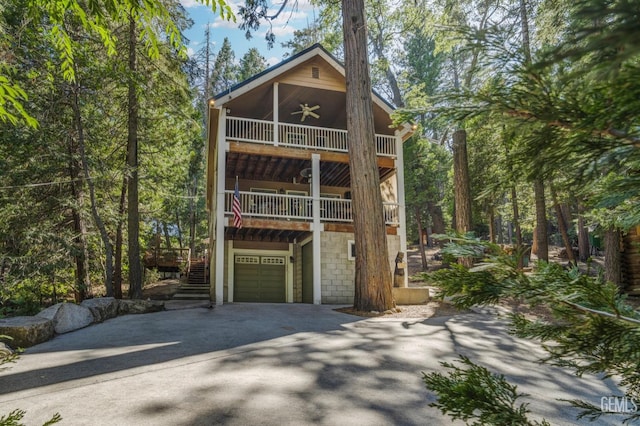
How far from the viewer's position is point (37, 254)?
1328cm

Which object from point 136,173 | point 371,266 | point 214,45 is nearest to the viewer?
point 371,266

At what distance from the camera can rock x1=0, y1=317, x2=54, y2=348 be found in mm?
6742

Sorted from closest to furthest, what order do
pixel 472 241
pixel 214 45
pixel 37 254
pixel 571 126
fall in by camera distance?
1. pixel 571 126
2. pixel 472 241
3. pixel 37 254
4. pixel 214 45

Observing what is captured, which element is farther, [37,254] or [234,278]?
[234,278]

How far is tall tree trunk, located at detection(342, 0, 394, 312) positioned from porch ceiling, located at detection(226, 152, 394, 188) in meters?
4.12

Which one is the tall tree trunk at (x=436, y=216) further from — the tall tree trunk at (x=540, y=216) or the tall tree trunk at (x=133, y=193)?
the tall tree trunk at (x=133, y=193)

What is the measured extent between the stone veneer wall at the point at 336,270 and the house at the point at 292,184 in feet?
0.12

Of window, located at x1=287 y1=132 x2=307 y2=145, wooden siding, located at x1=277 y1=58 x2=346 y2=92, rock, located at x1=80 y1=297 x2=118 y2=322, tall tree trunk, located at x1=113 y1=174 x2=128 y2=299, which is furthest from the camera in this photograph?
tall tree trunk, located at x1=113 y1=174 x2=128 y2=299

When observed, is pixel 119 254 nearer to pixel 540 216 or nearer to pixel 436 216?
pixel 540 216

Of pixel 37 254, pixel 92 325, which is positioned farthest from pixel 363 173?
pixel 37 254

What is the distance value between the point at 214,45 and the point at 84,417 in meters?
42.2

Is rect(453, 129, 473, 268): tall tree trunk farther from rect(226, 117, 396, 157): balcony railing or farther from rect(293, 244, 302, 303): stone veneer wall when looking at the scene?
rect(293, 244, 302, 303): stone veneer wall

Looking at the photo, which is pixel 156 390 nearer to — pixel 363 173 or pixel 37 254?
pixel 363 173

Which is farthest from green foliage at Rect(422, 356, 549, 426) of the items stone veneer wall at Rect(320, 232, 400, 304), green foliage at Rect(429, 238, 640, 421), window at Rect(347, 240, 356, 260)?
window at Rect(347, 240, 356, 260)
